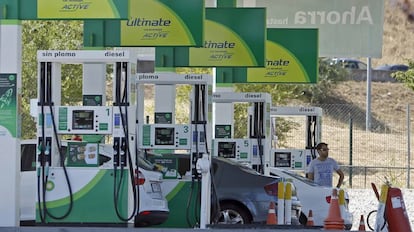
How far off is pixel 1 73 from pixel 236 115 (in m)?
21.1

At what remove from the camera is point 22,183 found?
1777 cm

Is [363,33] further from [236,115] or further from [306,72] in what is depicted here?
[236,115]

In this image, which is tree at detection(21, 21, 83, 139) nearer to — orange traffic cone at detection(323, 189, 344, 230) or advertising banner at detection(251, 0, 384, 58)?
advertising banner at detection(251, 0, 384, 58)

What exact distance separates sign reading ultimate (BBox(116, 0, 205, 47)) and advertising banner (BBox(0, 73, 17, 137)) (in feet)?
10.2

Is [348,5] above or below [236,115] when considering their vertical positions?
above

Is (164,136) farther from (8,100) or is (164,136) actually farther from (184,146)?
(8,100)

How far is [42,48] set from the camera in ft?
102

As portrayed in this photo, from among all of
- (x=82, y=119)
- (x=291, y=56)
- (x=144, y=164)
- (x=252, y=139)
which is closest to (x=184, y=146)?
(x=144, y=164)

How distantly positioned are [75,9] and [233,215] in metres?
4.44

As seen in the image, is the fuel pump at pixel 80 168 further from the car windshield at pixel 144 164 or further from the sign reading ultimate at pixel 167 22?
the sign reading ultimate at pixel 167 22

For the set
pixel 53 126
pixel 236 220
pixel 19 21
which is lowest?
pixel 236 220

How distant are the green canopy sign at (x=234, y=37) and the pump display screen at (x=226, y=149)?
181 centimetres

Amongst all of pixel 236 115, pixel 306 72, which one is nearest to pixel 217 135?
pixel 306 72

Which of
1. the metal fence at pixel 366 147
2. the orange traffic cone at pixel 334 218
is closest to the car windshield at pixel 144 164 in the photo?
the orange traffic cone at pixel 334 218
